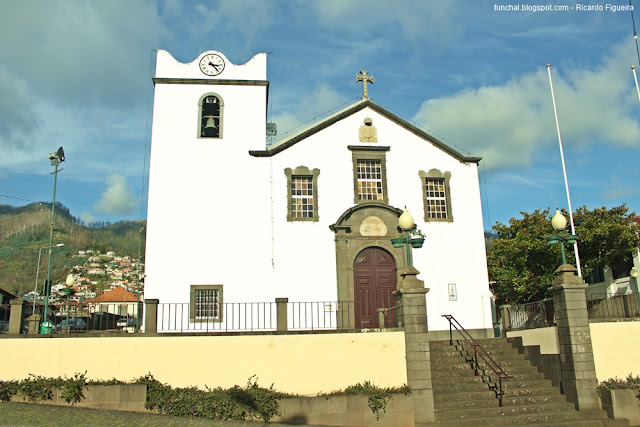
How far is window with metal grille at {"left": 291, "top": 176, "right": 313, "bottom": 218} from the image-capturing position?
17625 millimetres

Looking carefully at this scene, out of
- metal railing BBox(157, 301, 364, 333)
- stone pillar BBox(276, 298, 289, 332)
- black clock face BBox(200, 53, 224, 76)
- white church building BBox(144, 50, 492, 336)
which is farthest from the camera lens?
black clock face BBox(200, 53, 224, 76)

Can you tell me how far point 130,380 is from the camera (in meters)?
11.9

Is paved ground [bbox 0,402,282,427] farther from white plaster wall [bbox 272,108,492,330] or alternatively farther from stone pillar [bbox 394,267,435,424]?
white plaster wall [bbox 272,108,492,330]

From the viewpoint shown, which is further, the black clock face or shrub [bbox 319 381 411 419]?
the black clock face

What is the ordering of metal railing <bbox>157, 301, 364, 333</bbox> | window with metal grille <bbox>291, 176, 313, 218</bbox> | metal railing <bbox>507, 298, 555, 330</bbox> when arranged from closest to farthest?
metal railing <bbox>507, 298, 555, 330</bbox> → metal railing <bbox>157, 301, 364, 333</bbox> → window with metal grille <bbox>291, 176, 313, 218</bbox>

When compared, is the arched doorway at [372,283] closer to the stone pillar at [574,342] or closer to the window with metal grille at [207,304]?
the window with metal grille at [207,304]

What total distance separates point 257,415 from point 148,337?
9.95 ft

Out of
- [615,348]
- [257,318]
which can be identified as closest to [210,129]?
[257,318]

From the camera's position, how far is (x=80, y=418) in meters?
10.3

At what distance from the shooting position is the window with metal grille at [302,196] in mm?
17625

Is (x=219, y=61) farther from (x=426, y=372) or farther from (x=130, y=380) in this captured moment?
(x=426, y=372)

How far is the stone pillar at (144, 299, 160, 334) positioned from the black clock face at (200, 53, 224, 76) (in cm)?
894

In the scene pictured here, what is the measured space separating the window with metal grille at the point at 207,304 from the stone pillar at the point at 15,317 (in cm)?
500

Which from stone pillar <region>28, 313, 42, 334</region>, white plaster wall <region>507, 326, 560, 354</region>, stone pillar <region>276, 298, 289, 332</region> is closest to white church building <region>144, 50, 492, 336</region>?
white plaster wall <region>507, 326, 560, 354</region>
